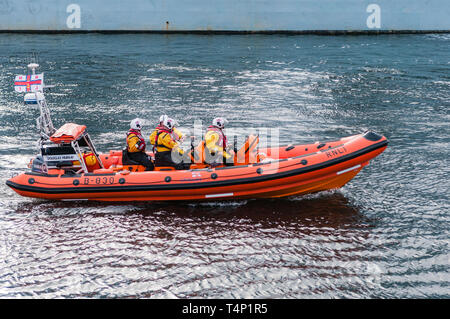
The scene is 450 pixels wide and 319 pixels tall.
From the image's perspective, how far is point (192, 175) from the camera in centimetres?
724

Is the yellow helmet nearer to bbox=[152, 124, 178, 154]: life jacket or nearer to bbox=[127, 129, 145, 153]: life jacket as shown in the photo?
bbox=[127, 129, 145, 153]: life jacket

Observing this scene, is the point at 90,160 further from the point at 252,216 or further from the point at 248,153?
the point at 252,216

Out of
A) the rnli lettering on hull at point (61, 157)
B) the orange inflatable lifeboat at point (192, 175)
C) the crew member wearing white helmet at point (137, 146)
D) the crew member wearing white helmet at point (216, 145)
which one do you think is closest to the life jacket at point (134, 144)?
the crew member wearing white helmet at point (137, 146)

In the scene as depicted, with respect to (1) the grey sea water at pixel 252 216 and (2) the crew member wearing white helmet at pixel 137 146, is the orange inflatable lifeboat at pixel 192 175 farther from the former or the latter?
(1) the grey sea water at pixel 252 216

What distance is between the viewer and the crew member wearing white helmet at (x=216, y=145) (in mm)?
7340

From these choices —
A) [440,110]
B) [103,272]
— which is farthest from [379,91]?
[103,272]

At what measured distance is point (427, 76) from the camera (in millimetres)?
16188

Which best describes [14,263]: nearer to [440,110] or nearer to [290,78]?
[440,110]

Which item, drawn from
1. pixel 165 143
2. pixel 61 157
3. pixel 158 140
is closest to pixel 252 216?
pixel 165 143

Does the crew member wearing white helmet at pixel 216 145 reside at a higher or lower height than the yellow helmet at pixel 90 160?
higher

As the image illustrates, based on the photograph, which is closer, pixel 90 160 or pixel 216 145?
pixel 216 145

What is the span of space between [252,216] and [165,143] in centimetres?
180

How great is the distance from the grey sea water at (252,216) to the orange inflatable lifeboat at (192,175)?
28 centimetres
